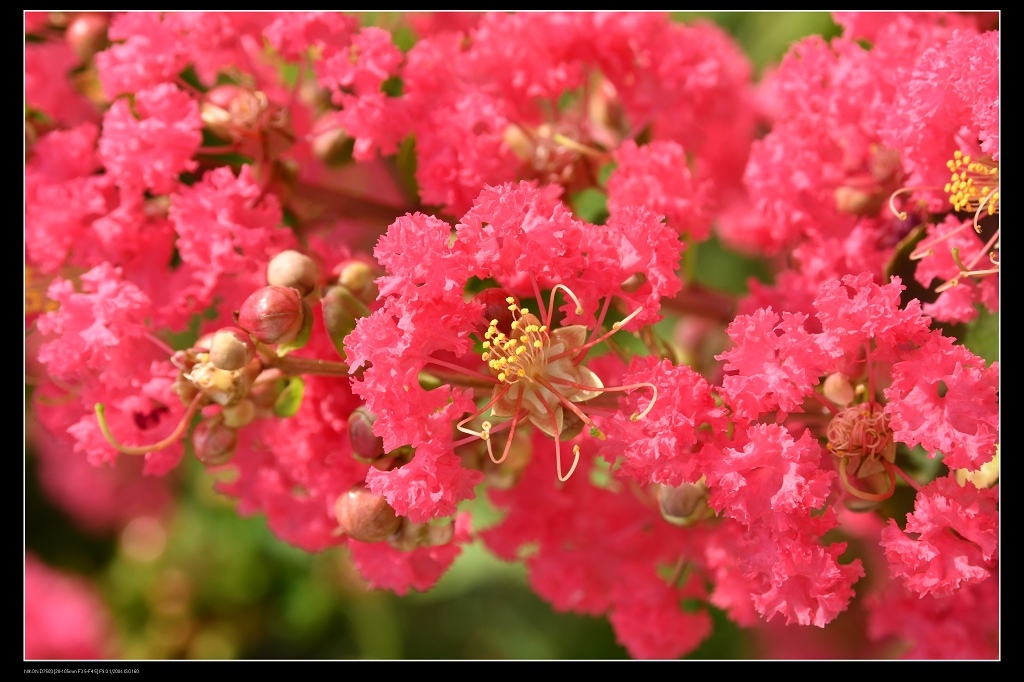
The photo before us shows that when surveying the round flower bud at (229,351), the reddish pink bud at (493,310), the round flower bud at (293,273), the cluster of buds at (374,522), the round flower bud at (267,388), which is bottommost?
the cluster of buds at (374,522)

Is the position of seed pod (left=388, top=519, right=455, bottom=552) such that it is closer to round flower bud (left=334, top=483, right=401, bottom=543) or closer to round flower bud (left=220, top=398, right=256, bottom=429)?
round flower bud (left=334, top=483, right=401, bottom=543)

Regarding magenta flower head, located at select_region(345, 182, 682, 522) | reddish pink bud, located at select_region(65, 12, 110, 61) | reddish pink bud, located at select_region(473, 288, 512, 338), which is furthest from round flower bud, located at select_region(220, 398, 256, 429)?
reddish pink bud, located at select_region(65, 12, 110, 61)

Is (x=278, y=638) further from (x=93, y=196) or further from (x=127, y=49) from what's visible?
(x=127, y=49)

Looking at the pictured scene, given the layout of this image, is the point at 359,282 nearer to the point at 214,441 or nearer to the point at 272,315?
the point at 272,315

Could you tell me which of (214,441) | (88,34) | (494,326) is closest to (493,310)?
(494,326)

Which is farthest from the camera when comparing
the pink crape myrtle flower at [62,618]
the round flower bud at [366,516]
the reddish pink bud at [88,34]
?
the pink crape myrtle flower at [62,618]

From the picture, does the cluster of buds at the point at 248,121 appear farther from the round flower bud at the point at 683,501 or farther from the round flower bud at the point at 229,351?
the round flower bud at the point at 683,501

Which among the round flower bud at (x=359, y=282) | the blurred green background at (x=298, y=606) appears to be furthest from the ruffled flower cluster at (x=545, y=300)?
the blurred green background at (x=298, y=606)
